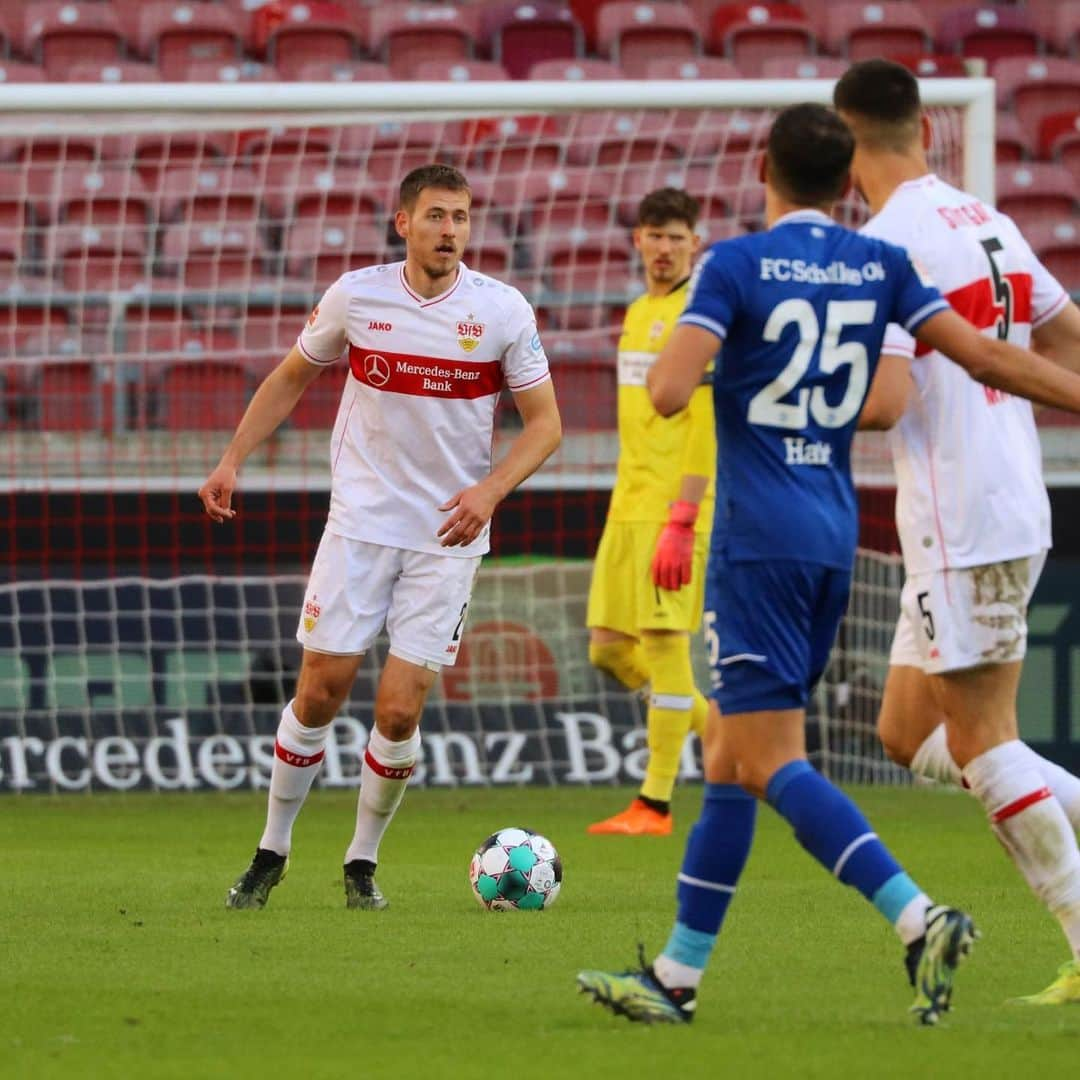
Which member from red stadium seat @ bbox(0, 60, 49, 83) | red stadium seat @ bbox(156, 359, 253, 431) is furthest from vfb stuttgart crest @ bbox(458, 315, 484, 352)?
red stadium seat @ bbox(0, 60, 49, 83)

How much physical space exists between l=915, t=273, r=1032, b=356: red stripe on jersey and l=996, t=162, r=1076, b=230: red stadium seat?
31.1ft

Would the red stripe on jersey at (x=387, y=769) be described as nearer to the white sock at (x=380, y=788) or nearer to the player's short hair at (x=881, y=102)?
the white sock at (x=380, y=788)

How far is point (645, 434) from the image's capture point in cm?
897

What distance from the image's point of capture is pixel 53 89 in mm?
10031

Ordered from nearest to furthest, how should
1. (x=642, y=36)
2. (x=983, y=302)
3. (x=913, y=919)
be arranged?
1. (x=913, y=919)
2. (x=983, y=302)
3. (x=642, y=36)

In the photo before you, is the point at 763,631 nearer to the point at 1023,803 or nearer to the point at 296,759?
the point at 1023,803

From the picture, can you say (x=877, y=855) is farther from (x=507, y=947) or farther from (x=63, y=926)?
(x=63, y=926)

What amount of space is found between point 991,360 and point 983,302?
0.52 metres

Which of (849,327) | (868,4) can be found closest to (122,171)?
(868,4)

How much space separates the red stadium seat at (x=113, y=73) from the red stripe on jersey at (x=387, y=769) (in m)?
9.16

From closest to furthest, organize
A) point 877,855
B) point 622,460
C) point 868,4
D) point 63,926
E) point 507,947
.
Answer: point 877,855 → point 507,947 → point 63,926 → point 622,460 → point 868,4

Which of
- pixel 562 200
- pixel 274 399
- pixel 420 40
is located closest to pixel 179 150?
pixel 562 200

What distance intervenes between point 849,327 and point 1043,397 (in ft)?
1.34

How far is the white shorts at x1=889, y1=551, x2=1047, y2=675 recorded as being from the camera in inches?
180
